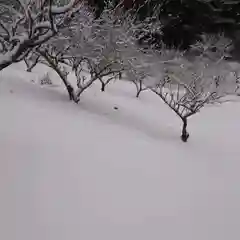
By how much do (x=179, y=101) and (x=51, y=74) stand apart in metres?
5.44

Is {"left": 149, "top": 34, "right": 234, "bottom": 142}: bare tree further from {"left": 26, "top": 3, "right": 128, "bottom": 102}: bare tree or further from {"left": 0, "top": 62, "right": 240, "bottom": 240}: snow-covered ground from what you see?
{"left": 26, "top": 3, "right": 128, "bottom": 102}: bare tree

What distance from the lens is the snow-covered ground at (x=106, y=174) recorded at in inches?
172

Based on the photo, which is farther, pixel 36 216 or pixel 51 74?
pixel 51 74

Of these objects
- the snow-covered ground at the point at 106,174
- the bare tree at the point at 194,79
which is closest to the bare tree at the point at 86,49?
the snow-covered ground at the point at 106,174

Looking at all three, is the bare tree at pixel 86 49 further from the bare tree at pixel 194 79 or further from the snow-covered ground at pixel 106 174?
the bare tree at pixel 194 79

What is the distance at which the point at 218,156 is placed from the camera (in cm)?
770

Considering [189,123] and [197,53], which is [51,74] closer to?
[189,123]

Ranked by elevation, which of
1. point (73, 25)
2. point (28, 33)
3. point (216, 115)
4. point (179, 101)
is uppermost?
point (28, 33)

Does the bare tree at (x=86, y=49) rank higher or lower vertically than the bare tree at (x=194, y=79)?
higher

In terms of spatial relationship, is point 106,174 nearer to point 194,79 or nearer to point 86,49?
point 194,79

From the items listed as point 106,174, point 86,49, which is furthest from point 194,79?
point 106,174

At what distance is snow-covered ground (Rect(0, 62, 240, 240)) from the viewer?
14.3 feet

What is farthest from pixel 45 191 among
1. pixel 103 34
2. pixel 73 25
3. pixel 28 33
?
pixel 103 34

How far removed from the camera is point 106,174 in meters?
5.63
